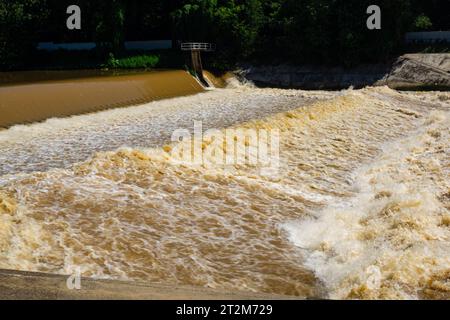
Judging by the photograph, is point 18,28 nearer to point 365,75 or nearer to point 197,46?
point 197,46

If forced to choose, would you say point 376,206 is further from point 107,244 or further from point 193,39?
point 193,39

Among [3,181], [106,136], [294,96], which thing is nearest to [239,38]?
[294,96]

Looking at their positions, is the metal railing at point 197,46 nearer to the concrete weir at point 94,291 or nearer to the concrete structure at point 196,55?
the concrete structure at point 196,55

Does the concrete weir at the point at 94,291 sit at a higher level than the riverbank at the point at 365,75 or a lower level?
lower

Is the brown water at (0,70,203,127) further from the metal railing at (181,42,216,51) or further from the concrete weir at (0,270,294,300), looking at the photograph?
the concrete weir at (0,270,294,300)

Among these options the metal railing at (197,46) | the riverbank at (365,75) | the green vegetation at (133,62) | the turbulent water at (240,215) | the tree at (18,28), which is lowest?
the turbulent water at (240,215)

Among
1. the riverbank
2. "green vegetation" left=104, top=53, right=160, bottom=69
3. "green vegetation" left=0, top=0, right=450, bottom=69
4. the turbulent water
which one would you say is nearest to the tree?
"green vegetation" left=0, top=0, right=450, bottom=69

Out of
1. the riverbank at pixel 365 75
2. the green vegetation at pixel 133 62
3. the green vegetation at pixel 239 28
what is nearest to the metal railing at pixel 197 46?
the green vegetation at pixel 239 28

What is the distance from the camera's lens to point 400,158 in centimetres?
952

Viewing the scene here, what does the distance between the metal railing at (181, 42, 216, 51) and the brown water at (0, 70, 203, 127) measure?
4385 millimetres

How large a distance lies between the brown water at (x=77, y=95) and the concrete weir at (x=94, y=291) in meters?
8.99

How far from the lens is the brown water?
41.4ft

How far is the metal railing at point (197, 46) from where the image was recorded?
77.8 ft
